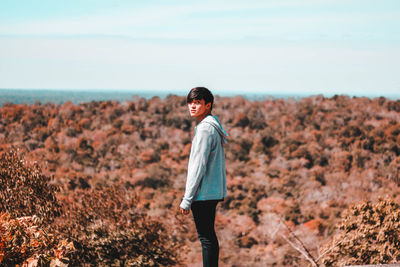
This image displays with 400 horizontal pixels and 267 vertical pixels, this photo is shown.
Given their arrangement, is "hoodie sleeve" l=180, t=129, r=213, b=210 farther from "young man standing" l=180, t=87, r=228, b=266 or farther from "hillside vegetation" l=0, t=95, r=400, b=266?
"hillside vegetation" l=0, t=95, r=400, b=266

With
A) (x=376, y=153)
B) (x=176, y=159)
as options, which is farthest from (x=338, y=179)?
(x=176, y=159)

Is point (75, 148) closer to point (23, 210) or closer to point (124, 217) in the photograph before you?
point (124, 217)

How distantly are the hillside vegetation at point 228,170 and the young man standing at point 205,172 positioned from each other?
11.3 ft

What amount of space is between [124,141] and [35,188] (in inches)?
1366

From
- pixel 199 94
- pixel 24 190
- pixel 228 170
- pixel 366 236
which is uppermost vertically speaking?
pixel 199 94

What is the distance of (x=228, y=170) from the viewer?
33.7 meters

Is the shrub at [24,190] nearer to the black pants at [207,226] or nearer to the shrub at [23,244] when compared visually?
the shrub at [23,244]

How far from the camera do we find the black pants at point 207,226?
2.88 metres

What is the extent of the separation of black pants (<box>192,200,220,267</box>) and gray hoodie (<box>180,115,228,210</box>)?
3.5 inches

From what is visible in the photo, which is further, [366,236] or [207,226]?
[366,236]

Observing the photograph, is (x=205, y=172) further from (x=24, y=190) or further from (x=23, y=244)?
(x=24, y=190)

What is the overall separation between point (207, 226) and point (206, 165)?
0.50 meters

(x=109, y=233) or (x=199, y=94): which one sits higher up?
(x=199, y=94)

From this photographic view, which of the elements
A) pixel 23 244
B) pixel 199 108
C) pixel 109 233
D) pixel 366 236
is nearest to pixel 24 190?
pixel 109 233
